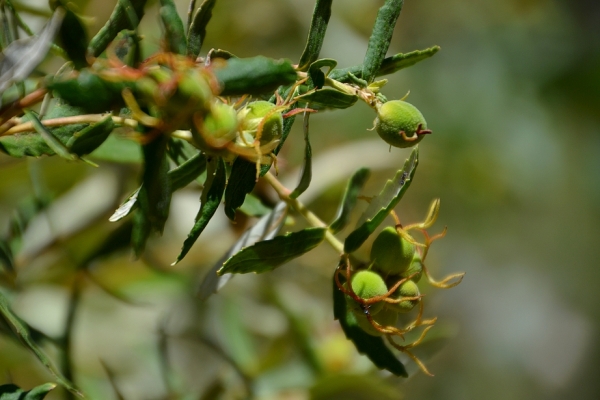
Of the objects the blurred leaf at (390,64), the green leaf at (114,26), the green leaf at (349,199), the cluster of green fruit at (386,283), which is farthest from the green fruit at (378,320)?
the green leaf at (114,26)

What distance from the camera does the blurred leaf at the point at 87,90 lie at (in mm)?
454

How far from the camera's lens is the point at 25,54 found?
485mm

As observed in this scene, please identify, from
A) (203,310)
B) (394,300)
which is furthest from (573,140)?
(394,300)

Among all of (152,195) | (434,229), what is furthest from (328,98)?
(434,229)

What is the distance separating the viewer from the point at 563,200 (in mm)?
2932

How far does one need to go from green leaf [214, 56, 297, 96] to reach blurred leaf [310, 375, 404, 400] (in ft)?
1.93

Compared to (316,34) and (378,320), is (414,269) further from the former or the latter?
(316,34)

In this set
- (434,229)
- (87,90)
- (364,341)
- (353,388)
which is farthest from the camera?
(434,229)

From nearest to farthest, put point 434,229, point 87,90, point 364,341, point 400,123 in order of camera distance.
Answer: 1. point 87,90
2. point 400,123
3. point 364,341
4. point 434,229

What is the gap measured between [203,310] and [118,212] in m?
0.93

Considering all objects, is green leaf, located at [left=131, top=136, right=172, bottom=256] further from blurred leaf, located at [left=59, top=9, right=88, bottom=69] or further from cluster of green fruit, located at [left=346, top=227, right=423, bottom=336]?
cluster of green fruit, located at [left=346, top=227, right=423, bottom=336]

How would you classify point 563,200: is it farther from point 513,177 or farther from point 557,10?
point 557,10

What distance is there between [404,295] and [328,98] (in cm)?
20

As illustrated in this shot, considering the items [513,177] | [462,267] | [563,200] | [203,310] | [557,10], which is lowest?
[462,267]
